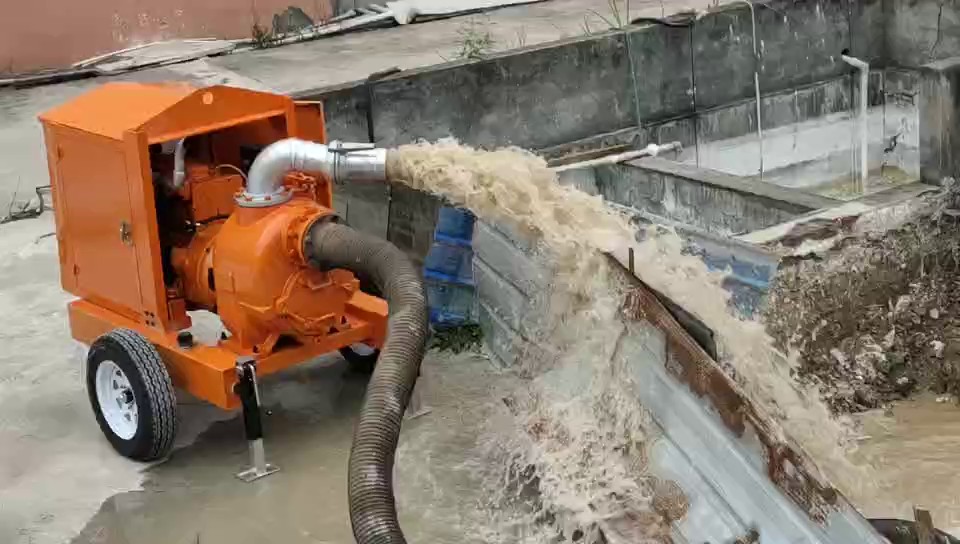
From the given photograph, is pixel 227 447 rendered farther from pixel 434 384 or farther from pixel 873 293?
pixel 873 293

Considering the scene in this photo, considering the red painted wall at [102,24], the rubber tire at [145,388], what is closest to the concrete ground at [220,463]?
the rubber tire at [145,388]

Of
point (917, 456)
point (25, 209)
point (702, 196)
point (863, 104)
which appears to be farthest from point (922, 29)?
point (25, 209)

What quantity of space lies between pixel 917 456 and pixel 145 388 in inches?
146

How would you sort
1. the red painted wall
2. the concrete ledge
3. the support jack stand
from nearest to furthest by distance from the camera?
the support jack stand < the concrete ledge < the red painted wall

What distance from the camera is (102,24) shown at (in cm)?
1018

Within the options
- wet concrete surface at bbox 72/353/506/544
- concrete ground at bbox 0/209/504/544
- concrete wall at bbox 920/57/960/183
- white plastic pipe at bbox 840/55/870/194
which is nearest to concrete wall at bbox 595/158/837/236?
concrete wall at bbox 920/57/960/183

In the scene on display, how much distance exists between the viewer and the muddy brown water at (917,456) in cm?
534

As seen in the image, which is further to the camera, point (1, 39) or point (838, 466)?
point (1, 39)

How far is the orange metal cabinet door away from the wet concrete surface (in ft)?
2.48

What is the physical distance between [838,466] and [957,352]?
104 inches

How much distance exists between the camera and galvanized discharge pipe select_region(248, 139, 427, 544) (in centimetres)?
379

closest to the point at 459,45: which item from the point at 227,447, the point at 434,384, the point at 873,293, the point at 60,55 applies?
the point at 60,55

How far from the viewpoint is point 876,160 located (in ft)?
34.9

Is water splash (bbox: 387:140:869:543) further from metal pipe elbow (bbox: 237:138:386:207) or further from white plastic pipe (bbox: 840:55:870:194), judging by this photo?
white plastic pipe (bbox: 840:55:870:194)
